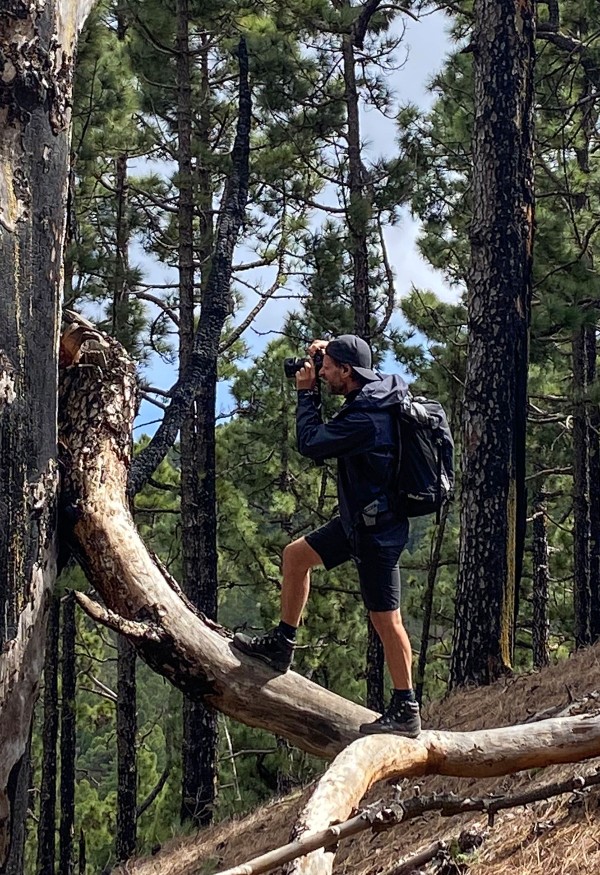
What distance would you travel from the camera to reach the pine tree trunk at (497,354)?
7391 millimetres

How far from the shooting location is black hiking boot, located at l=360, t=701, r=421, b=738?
3.54 m

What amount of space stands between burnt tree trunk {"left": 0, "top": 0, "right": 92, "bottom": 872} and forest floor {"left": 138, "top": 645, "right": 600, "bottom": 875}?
179cm

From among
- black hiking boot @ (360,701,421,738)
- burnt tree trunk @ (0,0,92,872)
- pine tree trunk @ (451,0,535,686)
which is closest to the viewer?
burnt tree trunk @ (0,0,92,872)

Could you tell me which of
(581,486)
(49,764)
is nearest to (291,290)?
(581,486)

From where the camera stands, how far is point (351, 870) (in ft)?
12.9

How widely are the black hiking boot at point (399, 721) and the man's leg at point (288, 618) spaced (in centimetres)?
47

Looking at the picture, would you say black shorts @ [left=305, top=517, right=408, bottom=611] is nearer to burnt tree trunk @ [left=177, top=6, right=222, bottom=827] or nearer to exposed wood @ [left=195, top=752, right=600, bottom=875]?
exposed wood @ [left=195, top=752, right=600, bottom=875]

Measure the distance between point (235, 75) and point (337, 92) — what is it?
198 centimetres

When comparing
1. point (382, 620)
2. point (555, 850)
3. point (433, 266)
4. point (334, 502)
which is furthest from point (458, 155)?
point (555, 850)

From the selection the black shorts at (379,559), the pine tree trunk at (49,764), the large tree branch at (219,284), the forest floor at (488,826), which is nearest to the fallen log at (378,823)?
the forest floor at (488,826)

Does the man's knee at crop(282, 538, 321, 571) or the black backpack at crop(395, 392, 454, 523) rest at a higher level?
the black backpack at crop(395, 392, 454, 523)

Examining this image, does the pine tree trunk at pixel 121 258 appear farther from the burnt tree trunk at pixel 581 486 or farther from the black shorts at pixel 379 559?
the black shorts at pixel 379 559

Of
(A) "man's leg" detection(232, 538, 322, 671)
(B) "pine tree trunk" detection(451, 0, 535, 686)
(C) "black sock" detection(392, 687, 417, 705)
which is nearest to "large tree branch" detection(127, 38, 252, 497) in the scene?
(A) "man's leg" detection(232, 538, 322, 671)

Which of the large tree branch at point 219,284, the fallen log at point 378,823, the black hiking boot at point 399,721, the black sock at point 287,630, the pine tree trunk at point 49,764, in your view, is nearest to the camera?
the fallen log at point 378,823
